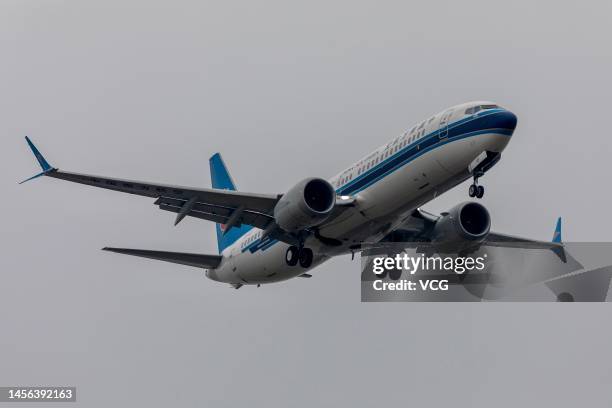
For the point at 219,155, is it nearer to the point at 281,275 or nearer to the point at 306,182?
the point at 281,275

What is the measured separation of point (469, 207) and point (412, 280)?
4475mm

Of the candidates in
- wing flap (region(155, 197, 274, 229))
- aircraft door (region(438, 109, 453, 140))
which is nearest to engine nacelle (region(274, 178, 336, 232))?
wing flap (region(155, 197, 274, 229))

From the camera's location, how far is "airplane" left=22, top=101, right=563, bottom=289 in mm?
37125

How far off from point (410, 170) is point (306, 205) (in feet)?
13.1

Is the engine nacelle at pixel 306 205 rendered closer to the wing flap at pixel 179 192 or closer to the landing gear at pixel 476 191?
the wing flap at pixel 179 192

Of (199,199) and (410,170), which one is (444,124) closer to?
(410,170)

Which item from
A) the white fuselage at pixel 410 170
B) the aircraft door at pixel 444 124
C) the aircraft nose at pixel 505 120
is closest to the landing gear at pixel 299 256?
the white fuselage at pixel 410 170

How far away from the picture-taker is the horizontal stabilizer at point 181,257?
4378cm

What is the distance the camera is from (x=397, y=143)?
128 feet

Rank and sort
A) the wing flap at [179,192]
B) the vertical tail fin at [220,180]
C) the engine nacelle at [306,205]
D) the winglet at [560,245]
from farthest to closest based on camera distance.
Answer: the vertical tail fin at [220,180], the winglet at [560,245], the engine nacelle at [306,205], the wing flap at [179,192]

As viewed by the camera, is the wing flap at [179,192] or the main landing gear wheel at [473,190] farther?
the wing flap at [179,192]

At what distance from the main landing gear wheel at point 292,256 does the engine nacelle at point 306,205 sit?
3.43 meters

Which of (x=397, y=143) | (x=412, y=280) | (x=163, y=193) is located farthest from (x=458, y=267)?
(x=163, y=193)

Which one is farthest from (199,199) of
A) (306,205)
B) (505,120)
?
(505,120)
